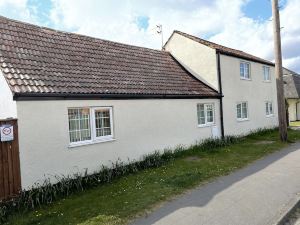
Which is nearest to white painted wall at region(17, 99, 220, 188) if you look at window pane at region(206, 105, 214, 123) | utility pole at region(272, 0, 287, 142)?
window pane at region(206, 105, 214, 123)

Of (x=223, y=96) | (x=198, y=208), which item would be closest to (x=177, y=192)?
(x=198, y=208)

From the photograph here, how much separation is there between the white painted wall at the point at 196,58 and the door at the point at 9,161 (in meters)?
11.8

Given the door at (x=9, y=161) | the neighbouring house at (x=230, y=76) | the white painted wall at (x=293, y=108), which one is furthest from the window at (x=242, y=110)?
the white painted wall at (x=293, y=108)

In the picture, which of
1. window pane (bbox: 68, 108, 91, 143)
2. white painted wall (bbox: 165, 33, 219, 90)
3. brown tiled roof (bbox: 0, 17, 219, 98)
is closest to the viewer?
brown tiled roof (bbox: 0, 17, 219, 98)

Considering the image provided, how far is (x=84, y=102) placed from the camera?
→ 10.0m

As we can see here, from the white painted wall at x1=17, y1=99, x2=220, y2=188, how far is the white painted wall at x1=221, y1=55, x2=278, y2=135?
339 centimetres

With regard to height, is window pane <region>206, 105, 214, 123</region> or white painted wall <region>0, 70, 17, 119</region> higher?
white painted wall <region>0, 70, 17, 119</region>

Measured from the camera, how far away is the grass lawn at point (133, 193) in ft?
22.1

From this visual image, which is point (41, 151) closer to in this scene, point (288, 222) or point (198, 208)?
point (198, 208)

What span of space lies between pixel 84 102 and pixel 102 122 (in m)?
1.15

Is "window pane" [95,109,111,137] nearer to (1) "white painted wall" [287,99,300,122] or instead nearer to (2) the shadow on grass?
(2) the shadow on grass

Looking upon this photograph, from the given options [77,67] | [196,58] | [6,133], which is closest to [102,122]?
[77,67]

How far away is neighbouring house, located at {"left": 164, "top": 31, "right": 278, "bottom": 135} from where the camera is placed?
17.8 metres

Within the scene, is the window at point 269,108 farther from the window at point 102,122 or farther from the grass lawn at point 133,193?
the window at point 102,122
